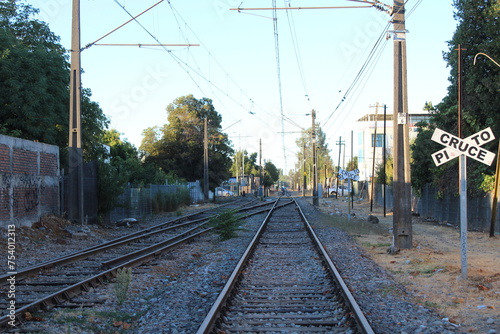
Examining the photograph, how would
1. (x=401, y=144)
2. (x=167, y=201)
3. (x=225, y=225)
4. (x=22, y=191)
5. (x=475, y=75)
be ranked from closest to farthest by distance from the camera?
(x=401, y=144) → (x=22, y=191) → (x=225, y=225) → (x=475, y=75) → (x=167, y=201)

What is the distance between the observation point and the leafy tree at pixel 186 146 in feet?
184

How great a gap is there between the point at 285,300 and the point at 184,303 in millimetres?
1625

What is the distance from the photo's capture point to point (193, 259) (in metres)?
13.5

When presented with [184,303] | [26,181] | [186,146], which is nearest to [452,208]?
[26,181]

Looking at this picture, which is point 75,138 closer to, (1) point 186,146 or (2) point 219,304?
(2) point 219,304

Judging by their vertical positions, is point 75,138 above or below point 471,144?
above

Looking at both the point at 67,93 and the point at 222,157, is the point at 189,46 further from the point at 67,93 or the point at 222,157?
the point at 222,157

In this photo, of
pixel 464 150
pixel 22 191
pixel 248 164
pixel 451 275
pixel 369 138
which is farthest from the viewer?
pixel 248 164

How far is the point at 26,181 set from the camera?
17625 millimetres

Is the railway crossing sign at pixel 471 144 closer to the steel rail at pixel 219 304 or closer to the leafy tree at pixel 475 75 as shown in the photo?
the steel rail at pixel 219 304

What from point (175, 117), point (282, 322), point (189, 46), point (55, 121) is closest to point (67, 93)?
point (55, 121)

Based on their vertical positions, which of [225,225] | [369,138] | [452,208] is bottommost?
[225,225]

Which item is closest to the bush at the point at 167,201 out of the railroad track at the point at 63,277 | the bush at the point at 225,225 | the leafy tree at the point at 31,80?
the leafy tree at the point at 31,80

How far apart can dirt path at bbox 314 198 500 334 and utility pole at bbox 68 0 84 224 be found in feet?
35.9
